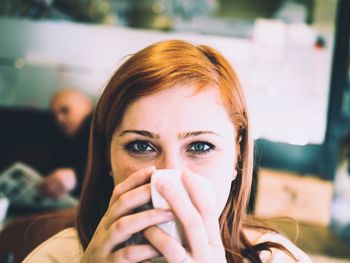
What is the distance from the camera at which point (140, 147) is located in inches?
28.9

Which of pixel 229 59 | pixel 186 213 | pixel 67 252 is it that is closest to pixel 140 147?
pixel 186 213

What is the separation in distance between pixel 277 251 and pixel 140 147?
0.45 m

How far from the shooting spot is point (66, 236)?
89 centimetres

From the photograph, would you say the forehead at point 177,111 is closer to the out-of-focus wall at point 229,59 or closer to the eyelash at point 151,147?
the eyelash at point 151,147

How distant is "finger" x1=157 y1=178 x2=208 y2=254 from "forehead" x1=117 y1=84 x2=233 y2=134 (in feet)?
0.58

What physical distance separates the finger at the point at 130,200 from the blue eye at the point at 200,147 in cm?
19

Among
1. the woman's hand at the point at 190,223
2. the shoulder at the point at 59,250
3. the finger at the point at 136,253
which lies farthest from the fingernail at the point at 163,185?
the shoulder at the point at 59,250

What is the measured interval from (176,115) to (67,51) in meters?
1.89

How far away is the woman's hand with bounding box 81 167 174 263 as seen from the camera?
0.54 meters

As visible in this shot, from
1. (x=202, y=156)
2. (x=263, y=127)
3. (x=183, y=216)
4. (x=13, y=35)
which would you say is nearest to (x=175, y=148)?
(x=202, y=156)

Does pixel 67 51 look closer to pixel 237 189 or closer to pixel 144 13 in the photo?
pixel 144 13

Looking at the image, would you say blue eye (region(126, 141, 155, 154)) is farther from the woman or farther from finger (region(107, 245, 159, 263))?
→ finger (region(107, 245, 159, 263))

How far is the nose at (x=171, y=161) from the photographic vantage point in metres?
0.67

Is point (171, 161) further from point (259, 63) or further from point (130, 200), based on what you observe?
point (259, 63)
